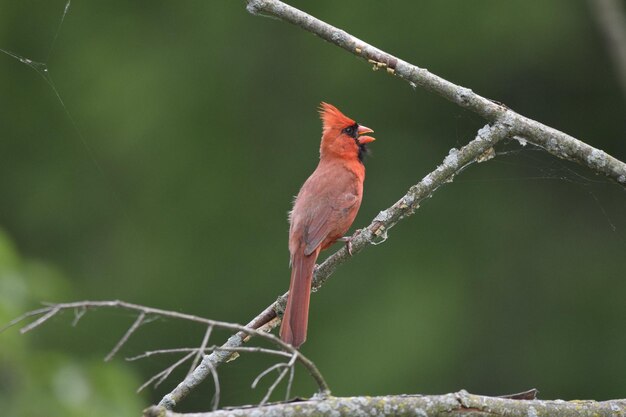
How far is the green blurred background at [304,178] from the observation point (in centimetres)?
901

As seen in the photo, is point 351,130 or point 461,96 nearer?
point 461,96

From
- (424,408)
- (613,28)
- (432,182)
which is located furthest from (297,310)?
(613,28)

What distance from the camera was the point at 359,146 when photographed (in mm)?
5336

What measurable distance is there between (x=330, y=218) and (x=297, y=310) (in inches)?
35.4

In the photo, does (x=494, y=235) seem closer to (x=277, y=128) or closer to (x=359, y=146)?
(x=277, y=128)

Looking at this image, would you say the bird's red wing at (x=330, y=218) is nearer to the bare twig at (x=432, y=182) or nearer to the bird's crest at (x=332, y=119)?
the bird's crest at (x=332, y=119)

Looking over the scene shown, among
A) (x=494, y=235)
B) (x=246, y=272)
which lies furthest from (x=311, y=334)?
(x=494, y=235)

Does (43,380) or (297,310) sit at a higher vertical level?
(297,310)

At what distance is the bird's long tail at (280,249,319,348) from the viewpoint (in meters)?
3.84

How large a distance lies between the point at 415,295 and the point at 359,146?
13.1ft

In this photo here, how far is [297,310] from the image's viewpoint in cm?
394

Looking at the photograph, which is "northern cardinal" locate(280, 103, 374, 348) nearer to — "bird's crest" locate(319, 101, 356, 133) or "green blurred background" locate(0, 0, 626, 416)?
"bird's crest" locate(319, 101, 356, 133)

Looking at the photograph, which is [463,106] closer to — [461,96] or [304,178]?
[461,96]

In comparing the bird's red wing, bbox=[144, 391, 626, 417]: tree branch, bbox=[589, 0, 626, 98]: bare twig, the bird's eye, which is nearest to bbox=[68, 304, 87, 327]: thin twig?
bbox=[144, 391, 626, 417]: tree branch
